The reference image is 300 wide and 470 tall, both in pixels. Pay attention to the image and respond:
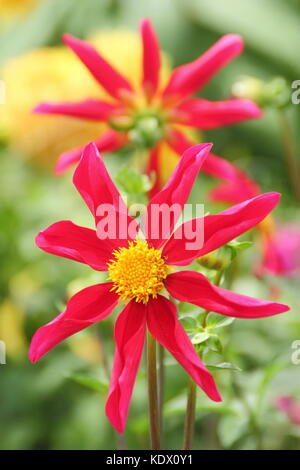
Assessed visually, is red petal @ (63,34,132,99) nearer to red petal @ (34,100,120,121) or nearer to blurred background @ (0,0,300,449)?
red petal @ (34,100,120,121)

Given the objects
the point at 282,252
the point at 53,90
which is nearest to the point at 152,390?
the point at 282,252

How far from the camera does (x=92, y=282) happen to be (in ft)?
1.50

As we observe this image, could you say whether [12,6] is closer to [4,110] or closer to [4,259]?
[4,110]

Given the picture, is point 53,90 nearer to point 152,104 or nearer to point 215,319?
point 152,104

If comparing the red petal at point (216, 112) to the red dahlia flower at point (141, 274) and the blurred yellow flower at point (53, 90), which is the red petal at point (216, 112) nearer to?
the red dahlia flower at point (141, 274)

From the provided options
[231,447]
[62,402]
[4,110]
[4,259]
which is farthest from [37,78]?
[231,447]

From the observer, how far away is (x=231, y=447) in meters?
0.49

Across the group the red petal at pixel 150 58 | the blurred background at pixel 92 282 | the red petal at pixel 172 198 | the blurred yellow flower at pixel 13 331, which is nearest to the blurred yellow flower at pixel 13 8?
the blurred background at pixel 92 282

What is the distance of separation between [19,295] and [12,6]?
0.85 meters

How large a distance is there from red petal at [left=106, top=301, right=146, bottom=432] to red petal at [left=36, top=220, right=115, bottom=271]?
0.09ft

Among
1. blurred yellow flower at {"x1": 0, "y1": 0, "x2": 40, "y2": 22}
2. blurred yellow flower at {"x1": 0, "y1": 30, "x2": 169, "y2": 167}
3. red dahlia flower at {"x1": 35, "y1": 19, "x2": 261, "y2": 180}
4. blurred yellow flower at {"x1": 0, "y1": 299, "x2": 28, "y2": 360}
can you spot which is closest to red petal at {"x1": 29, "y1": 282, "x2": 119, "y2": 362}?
red dahlia flower at {"x1": 35, "y1": 19, "x2": 261, "y2": 180}

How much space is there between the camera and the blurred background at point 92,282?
0.53 meters

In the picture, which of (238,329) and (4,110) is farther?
(4,110)

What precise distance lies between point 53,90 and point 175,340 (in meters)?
0.70
